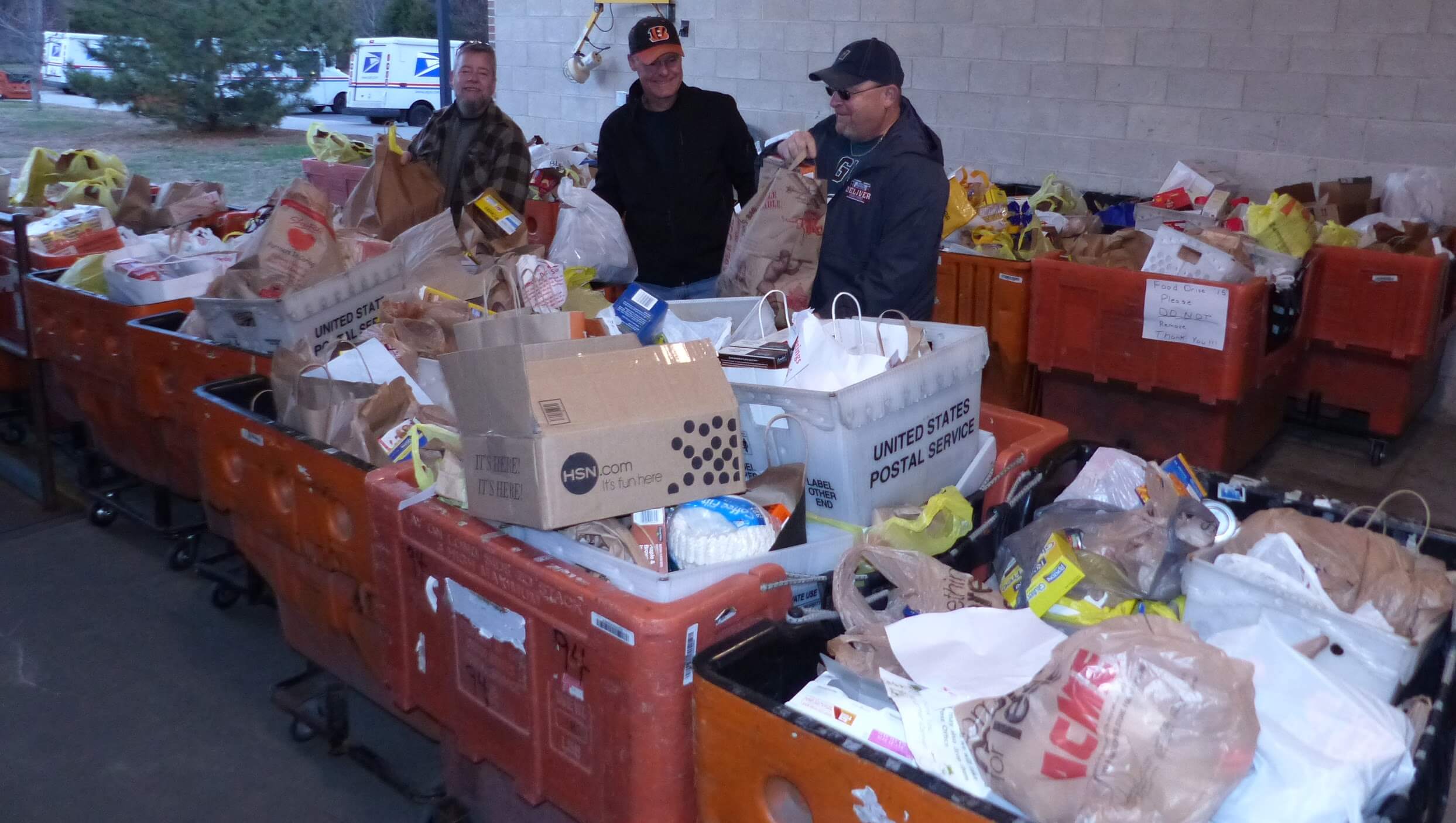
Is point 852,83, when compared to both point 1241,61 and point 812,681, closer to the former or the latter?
point 812,681

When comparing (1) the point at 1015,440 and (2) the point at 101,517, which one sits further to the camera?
(2) the point at 101,517

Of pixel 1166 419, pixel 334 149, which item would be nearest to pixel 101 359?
pixel 334 149

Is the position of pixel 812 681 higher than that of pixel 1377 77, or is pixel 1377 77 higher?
pixel 1377 77

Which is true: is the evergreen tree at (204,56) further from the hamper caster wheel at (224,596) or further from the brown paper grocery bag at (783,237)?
the brown paper grocery bag at (783,237)

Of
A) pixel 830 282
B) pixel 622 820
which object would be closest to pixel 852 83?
pixel 830 282

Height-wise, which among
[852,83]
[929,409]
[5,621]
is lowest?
[5,621]

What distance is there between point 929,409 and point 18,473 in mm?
4289

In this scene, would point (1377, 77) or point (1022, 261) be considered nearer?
point (1022, 261)

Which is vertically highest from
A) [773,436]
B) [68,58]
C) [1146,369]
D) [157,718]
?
[68,58]

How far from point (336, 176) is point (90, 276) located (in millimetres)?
2600

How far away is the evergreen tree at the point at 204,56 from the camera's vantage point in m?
8.71

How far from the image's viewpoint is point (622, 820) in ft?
5.53

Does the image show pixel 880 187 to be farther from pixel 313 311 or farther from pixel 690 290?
pixel 313 311

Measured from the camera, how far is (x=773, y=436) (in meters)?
2.02
